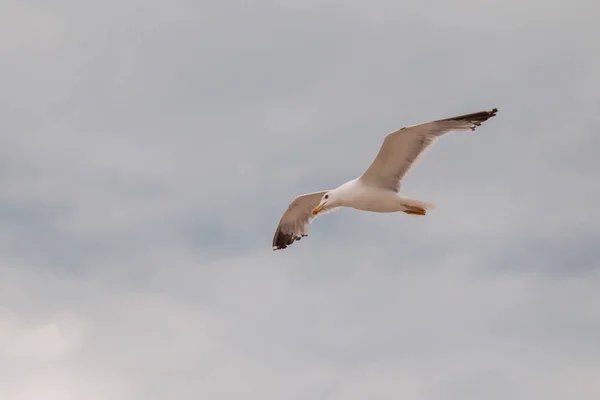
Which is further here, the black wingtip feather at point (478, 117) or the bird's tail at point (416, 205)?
the bird's tail at point (416, 205)

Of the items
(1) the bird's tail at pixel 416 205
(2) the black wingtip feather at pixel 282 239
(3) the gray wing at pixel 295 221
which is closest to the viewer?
(1) the bird's tail at pixel 416 205

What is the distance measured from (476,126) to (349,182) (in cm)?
375

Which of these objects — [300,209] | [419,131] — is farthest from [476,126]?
[300,209]

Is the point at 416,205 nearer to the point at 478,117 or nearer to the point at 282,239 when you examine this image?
the point at 478,117

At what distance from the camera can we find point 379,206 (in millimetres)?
22125

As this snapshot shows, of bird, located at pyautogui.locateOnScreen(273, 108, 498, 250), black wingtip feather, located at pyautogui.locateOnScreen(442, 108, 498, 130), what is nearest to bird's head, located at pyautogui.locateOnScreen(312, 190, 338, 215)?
bird, located at pyautogui.locateOnScreen(273, 108, 498, 250)

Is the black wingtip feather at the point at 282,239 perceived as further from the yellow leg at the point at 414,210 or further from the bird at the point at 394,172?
the yellow leg at the point at 414,210

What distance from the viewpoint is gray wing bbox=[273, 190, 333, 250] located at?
83.9 ft

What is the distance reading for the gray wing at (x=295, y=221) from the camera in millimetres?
25562

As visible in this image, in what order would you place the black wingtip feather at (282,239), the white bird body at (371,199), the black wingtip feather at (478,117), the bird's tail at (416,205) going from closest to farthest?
the black wingtip feather at (478,117), the bird's tail at (416,205), the white bird body at (371,199), the black wingtip feather at (282,239)

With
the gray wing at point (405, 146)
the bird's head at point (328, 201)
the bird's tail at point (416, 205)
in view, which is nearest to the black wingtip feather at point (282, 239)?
the bird's head at point (328, 201)

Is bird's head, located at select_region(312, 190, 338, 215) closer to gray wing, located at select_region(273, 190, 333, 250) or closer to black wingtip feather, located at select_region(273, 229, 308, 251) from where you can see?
gray wing, located at select_region(273, 190, 333, 250)

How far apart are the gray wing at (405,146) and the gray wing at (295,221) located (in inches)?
142

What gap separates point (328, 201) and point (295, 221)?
10.8ft
